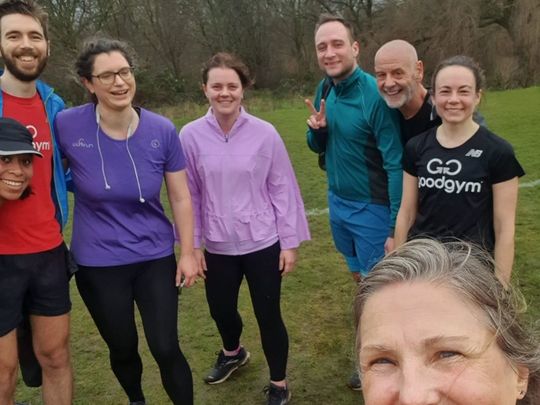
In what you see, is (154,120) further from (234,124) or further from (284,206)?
(284,206)

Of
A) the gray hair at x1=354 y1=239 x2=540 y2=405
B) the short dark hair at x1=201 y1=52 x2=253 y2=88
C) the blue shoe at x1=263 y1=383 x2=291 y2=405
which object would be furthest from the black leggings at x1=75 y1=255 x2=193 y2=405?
the gray hair at x1=354 y1=239 x2=540 y2=405

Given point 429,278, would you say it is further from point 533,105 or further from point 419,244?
point 533,105

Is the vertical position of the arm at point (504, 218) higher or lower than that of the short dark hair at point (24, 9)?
lower

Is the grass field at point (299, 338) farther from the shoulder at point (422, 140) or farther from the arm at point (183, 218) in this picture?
the shoulder at point (422, 140)

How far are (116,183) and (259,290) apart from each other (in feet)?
3.27

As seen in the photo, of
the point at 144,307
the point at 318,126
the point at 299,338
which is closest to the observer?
the point at 144,307

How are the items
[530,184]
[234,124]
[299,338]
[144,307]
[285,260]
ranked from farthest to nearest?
[530,184] → [299,338] → [285,260] → [234,124] → [144,307]

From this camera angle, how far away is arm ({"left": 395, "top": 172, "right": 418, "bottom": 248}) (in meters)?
2.64

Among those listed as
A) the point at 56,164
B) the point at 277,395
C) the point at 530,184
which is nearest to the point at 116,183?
the point at 56,164

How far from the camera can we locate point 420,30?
70.1 ft

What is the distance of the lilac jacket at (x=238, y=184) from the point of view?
9.02 feet

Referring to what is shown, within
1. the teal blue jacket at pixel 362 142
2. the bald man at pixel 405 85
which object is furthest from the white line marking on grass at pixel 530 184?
the bald man at pixel 405 85

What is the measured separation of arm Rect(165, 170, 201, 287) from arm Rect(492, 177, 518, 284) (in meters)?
1.51

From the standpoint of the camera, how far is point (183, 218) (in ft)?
8.86
